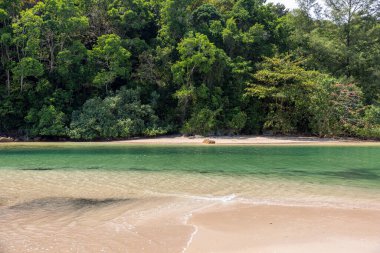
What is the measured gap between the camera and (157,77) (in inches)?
1134

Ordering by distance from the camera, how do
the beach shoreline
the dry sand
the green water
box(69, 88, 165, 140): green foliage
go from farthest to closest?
box(69, 88, 165, 140): green foliage
the beach shoreline
the green water
the dry sand

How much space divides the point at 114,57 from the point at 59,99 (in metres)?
5.28

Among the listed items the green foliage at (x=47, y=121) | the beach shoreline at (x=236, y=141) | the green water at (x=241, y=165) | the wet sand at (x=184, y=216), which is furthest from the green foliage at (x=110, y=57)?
the wet sand at (x=184, y=216)

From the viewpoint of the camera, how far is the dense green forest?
86.3 feet

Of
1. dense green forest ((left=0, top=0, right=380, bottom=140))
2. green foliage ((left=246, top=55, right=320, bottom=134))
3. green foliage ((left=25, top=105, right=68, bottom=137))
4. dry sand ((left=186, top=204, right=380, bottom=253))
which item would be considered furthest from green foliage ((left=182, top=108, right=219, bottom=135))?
dry sand ((left=186, top=204, right=380, bottom=253))

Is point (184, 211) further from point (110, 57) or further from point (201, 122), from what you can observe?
point (110, 57)

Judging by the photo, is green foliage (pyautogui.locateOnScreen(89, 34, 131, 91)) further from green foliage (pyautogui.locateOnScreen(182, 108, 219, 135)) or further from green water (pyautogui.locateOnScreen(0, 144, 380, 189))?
green water (pyautogui.locateOnScreen(0, 144, 380, 189))

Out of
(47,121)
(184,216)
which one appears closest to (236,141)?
(47,121)

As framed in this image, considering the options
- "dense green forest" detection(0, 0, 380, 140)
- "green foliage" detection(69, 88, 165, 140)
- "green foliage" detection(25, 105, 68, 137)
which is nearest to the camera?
"green foliage" detection(25, 105, 68, 137)

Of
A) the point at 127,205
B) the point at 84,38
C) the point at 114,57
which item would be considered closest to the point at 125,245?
the point at 127,205

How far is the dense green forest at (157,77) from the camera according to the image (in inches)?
1036

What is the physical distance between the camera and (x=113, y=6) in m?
29.9

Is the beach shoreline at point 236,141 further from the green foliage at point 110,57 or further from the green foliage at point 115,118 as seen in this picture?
the green foliage at point 110,57

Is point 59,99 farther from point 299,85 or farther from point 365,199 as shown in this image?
point 365,199
